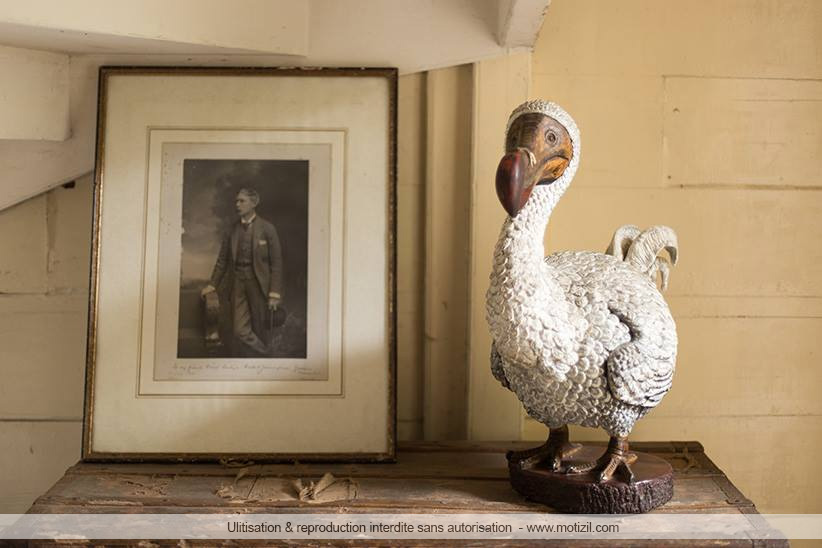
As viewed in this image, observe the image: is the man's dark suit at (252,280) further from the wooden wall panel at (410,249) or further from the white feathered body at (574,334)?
the white feathered body at (574,334)

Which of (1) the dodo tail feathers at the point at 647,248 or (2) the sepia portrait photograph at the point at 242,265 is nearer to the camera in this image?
(1) the dodo tail feathers at the point at 647,248

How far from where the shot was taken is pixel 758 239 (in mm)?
1214

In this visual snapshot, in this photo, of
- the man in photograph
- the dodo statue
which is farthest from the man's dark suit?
the dodo statue

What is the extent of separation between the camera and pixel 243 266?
109cm

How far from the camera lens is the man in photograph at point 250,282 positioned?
Answer: 3.57ft

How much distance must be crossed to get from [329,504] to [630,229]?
1.64 feet

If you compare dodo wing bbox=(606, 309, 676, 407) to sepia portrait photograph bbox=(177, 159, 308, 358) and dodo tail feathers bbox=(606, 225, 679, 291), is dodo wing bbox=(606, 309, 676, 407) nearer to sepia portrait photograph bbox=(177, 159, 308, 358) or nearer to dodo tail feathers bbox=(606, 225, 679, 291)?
dodo tail feathers bbox=(606, 225, 679, 291)

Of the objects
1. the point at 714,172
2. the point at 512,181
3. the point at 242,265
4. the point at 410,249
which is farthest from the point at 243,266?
the point at 714,172

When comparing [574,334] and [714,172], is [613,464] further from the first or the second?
[714,172]

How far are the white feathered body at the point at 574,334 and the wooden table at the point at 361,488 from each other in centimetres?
14

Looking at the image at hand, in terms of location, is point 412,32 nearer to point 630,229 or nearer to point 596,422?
point 630,229

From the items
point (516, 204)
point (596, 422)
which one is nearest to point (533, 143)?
point (516, 204)

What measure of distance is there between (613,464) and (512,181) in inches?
13.6

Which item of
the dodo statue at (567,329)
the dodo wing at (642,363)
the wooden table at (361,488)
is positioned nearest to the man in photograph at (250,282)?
the wooden table at (361,488)
